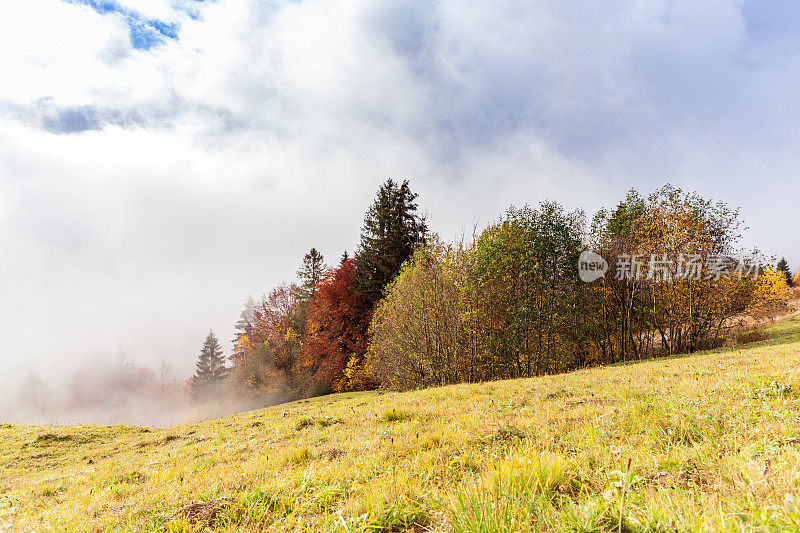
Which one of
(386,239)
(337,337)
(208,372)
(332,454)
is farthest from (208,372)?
(332,454)

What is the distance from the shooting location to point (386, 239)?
112ft

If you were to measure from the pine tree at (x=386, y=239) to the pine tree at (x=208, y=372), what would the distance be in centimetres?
3828

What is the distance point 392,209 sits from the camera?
35062 millimetres

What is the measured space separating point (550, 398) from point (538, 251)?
15.7m

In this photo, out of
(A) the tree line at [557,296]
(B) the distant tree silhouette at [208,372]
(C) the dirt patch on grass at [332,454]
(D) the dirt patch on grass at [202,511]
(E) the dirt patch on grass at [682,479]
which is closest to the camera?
(E) the dirt patch on grass at [682,479]

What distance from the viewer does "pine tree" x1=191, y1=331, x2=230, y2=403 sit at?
5669 cm

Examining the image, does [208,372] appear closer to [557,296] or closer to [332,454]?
[557,296]

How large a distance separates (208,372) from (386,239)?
1858 inches

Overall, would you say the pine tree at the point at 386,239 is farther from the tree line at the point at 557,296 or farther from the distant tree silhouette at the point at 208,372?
the distant tree silhouette at the point at 208,372

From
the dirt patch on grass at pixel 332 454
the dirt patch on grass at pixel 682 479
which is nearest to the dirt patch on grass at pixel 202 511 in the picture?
the dirt patch on grass at pixel 332 454

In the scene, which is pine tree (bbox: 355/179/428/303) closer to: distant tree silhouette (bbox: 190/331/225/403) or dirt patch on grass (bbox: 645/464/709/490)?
dirt patch on grass (bbox: 645/464/709/490)

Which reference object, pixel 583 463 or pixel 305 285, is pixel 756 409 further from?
pixel 305 285

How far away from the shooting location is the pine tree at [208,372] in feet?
186

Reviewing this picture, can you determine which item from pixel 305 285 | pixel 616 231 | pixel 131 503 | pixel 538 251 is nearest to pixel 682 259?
pixel 616 231
